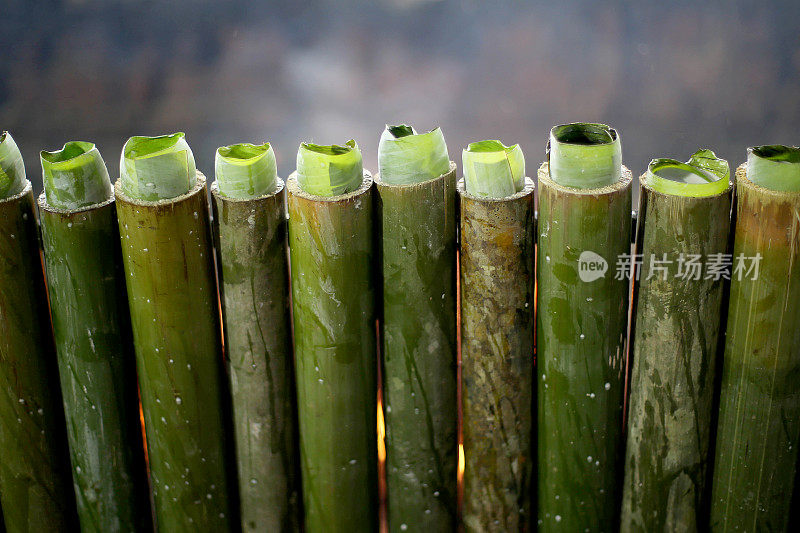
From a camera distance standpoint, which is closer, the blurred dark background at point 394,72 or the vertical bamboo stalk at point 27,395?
the vertical bamboo stalk at point 27,395

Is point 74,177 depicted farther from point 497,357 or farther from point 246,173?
point 497,357

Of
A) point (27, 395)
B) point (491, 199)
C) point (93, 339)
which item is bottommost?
point (27, 395)

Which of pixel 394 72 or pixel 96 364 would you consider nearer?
pixel 96 364

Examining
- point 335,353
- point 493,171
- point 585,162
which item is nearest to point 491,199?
point 493,171

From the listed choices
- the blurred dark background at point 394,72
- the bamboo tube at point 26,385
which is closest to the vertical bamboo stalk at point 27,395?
the bamboo tube at point 26,385

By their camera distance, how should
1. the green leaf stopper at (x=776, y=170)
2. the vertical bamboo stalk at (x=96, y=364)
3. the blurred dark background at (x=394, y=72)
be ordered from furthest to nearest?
the blurred dark background at (x=394, y=72)
the vertical bamboo stalk at (x=96, y=364)
the green leaf stopper at (x=776, y=170)

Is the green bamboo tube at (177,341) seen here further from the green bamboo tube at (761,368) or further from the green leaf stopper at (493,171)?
the green bamboo tube at (761,368)

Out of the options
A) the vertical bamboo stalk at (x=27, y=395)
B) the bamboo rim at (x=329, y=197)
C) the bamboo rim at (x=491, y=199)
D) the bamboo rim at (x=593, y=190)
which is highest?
the bamboo rim at (x=593, y=190)

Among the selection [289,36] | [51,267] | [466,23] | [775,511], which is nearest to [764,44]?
[466,23]

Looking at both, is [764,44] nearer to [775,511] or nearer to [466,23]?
[466,23]
